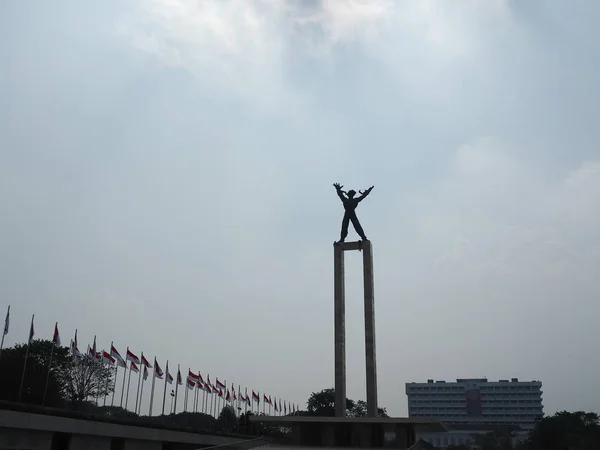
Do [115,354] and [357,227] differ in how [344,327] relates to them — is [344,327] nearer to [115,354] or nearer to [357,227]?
[357,227]

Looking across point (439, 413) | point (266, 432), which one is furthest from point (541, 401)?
point (266, 432)

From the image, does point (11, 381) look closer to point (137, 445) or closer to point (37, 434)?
point (137, 445)

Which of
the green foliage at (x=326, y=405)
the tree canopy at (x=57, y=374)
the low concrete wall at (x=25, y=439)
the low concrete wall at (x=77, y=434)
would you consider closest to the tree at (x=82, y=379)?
the tree canopy at (x=57, y=374)

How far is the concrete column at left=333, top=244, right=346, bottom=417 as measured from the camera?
2850 cm

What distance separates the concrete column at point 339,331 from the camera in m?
28.5

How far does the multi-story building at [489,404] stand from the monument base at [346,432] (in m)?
118

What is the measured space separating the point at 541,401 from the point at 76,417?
135600 millimetres

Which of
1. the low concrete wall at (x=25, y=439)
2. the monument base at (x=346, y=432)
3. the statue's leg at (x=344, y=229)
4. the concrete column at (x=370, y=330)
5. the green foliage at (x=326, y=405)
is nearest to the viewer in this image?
the low concrete wall at (x=25, y=439)

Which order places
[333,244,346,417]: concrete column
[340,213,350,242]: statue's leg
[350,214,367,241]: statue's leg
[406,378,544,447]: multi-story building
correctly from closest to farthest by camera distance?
[333,244,346,417]: concrete column, [350,214,367,241]: statue's leg, [340,213,350,242]: statue's leg, [406,378,544,447]: multi-story building

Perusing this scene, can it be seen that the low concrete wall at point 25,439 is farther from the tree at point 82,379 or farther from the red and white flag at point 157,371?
the tree at point 82,379

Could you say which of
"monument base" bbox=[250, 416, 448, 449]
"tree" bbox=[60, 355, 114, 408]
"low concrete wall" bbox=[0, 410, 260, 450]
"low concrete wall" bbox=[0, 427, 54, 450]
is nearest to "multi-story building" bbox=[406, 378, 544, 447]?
"tree" bbox=[60, 355, 114, 408]

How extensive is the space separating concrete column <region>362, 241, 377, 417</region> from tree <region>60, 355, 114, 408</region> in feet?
89.7

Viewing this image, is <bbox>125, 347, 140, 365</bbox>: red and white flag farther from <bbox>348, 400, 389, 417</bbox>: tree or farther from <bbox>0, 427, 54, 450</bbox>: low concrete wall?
<bbox>348, 400, 389, 417</bbox>: tree

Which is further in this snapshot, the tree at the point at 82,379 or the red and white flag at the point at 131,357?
the tree at the point at 82,379
